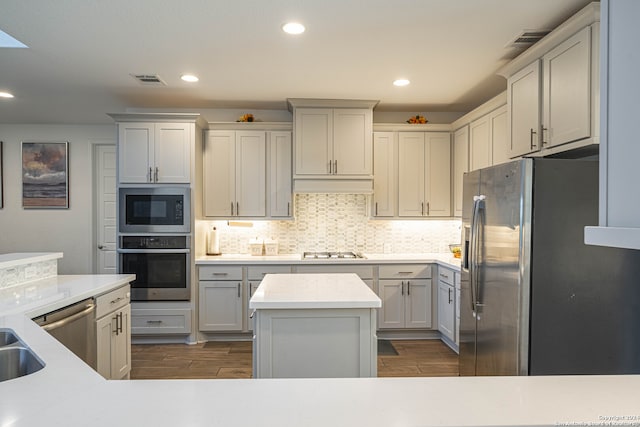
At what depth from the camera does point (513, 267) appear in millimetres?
2201

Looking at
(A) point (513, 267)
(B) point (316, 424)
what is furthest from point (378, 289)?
(B) point (316, 424)

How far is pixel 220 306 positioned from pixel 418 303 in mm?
2062

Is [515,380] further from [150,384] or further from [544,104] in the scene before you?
[544,104]

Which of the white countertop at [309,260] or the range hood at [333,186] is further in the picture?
the range hood at [333,186]

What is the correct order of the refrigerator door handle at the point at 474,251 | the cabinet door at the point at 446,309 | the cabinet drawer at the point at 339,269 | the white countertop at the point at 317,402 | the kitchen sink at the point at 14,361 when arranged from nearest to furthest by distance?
the white countertop at the point at 317,402 → the kitchen sink at the point at 14,361 → the refrigerator door handle at the point at 474,251 → the cabinet door at the point at 446,309 → the cabinet drawer at the point at 339,269

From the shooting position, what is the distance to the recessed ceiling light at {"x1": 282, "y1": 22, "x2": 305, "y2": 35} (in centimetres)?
243

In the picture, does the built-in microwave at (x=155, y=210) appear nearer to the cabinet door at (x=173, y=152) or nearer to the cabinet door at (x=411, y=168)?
the cabinet door at (x=173, y=152)

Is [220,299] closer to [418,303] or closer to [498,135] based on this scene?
[418,303]

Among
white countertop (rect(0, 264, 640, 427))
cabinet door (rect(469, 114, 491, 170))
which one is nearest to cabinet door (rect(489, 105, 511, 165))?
cabinet door (rect(469, 114, 491, 170))

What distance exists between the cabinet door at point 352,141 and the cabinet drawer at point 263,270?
3.77 ft

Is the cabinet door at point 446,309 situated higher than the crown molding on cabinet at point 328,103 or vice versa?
the crown molding on cabinet at point 328,103

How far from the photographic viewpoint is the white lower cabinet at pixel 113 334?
2471 millimetres

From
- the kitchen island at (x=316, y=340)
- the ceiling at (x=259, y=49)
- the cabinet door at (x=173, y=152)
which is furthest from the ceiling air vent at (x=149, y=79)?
the kitchen island at (x=316, y=340)

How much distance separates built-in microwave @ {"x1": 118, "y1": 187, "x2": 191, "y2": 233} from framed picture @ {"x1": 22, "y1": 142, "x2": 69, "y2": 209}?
6.44 feet
